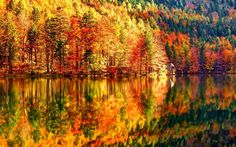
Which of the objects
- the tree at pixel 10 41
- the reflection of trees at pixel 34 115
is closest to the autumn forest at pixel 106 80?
the reflection of trees at pixel 34 115

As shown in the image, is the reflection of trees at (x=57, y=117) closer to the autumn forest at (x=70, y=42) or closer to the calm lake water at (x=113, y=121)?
the calm lake water at (x=113, y=121)

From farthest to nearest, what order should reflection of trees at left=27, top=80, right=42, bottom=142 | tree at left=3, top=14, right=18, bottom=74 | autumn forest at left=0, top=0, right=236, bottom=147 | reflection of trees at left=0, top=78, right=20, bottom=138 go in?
tree at left=3, top=14, right=18, bottom=74
autumn forest at left=0, top=0, right=236, bottom=147
reflection of trees at left=0, top=78, right=20, bottom=138
reflection of trees at left=27, top=80, right=42, bottom=142

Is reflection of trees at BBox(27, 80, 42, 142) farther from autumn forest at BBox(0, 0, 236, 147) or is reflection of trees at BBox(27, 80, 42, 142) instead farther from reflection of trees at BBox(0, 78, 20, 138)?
reflection of trees at BBox(0, 78, 20, 138)

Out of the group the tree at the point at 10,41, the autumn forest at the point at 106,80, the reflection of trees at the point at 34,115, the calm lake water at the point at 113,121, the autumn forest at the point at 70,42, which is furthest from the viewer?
the autumn forest at the point at 70,42

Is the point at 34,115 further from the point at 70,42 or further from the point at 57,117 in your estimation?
the point at 70,42

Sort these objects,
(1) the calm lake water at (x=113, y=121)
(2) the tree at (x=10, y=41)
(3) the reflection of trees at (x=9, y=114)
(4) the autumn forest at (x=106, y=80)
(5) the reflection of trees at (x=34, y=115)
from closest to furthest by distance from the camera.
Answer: (1) the calm lake water at (x=113, y=121), (5) the reflection of trees at (x=34, y=115), (3) the reflection of trees at (x=9, y=114), (4) the autumn forest at (x=106, y=80), (2) the tree at (x=10, y=41)

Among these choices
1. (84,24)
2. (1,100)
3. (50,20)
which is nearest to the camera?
(1,100)

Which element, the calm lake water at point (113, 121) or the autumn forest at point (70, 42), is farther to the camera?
the autumn forest at point (70, 42)

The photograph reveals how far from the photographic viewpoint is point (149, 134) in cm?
2923

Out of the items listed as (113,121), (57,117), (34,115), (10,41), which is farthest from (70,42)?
(113,121)

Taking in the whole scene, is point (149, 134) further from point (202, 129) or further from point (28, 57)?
point (28, 57)

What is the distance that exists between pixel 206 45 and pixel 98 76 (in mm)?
90947

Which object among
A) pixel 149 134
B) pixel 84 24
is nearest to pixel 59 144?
pixel 149 134

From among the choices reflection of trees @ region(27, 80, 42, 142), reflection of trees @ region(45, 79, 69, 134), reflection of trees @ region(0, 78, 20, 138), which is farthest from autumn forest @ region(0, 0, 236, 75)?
reflection of trees @ region(45, 79, 69, 134)
